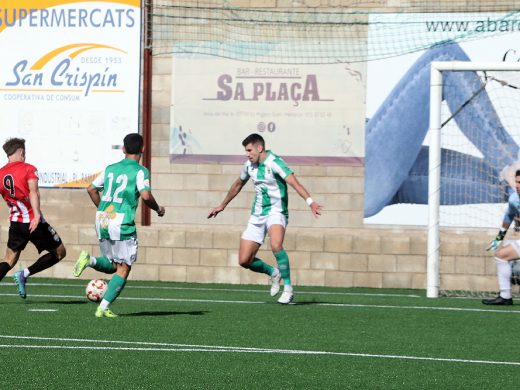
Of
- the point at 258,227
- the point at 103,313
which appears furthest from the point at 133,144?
the point at 258,227

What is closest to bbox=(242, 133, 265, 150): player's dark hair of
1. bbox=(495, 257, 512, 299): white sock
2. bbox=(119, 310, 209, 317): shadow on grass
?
bbox=(119, 310, 209, 317): shadow on grass

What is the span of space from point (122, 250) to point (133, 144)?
1.01 metres

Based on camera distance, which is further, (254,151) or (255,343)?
(254,151)

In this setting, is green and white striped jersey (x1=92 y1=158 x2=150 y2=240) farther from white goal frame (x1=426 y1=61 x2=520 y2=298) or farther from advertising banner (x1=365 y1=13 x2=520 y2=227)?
advertising banner (x1=365 y1=13 x2=520 y2=227)

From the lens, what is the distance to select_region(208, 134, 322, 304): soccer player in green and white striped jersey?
48.5 feet

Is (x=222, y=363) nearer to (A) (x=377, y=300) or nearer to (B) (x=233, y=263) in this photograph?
(A) (x=377, y=300)

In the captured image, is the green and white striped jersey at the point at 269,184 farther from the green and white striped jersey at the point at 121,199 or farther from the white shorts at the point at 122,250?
the white shorts at the point at 122,250

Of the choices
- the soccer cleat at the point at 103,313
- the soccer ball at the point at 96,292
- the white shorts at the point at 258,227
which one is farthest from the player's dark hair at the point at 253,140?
the soccer cleat at the point at 103,313

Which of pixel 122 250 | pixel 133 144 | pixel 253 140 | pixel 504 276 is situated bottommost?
pixel 504 276

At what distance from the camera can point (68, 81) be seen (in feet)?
69.4

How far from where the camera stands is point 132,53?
2086cm

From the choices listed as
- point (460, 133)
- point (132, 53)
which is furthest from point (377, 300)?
point (132, 53)

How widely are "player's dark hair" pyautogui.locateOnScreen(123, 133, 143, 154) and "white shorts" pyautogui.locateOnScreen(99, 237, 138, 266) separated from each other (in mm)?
837

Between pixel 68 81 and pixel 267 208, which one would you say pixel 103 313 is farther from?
pixel 68 81
